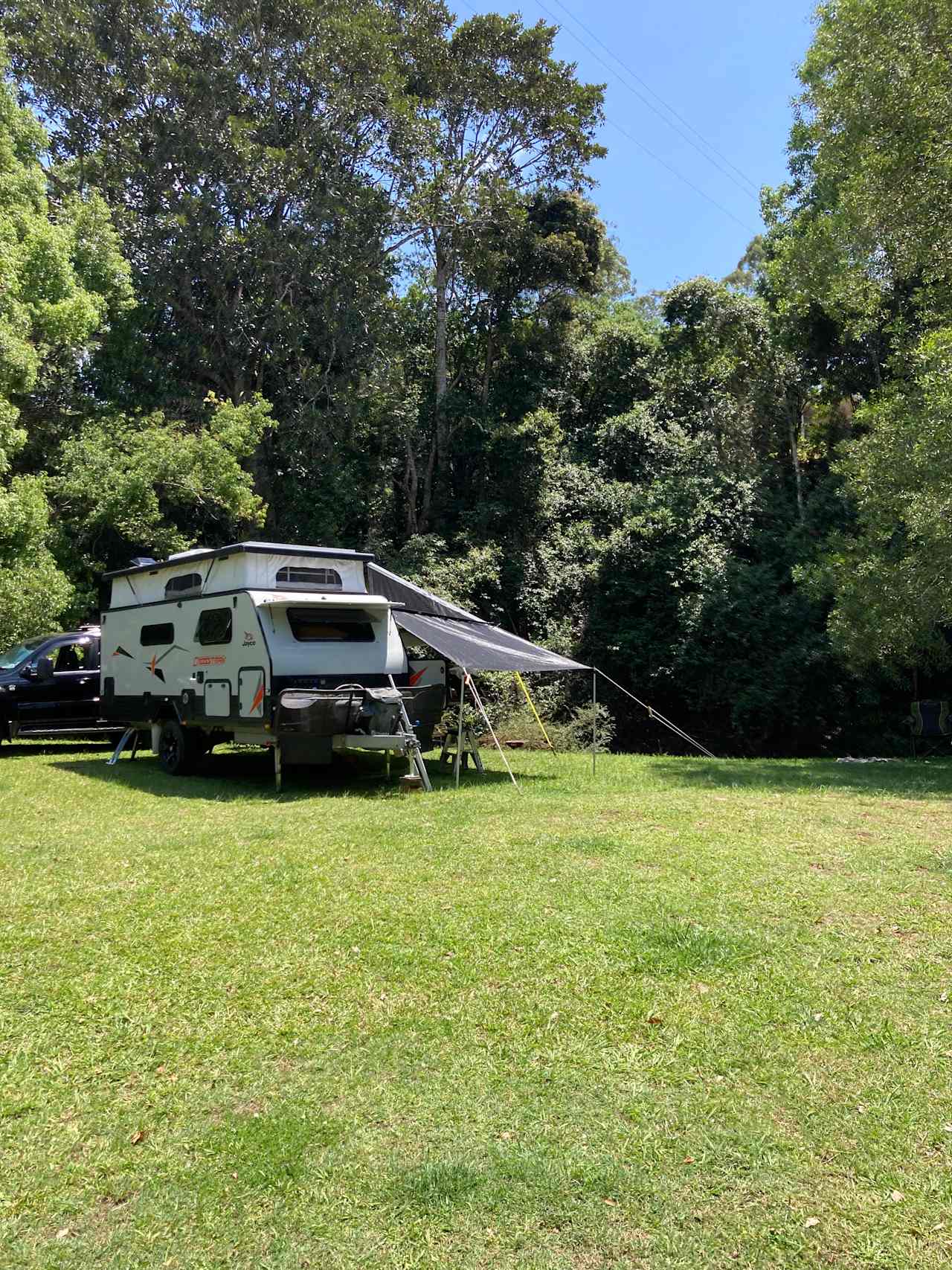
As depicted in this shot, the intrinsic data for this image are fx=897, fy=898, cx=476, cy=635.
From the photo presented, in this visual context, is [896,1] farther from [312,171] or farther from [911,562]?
[312,171]

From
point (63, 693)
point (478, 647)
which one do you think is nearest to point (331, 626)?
point (478, 647)

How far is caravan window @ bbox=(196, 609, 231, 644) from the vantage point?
35.5 feet

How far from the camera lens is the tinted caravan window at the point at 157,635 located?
1203cm

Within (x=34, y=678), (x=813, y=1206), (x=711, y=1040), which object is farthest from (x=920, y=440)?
(x=34, y=678)

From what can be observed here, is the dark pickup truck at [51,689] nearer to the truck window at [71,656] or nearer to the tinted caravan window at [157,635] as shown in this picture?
the truck window at [71,656]

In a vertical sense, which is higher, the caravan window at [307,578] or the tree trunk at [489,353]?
the tree trunk at [489,353]

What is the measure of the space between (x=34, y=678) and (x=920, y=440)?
14193 millimetres

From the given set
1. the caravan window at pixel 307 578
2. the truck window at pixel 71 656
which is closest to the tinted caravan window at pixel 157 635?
the caravan window at pixel 307 578

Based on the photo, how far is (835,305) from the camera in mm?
19406

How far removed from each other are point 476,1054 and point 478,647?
750 centimetres

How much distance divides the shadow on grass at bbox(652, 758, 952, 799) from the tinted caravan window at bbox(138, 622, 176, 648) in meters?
6.81

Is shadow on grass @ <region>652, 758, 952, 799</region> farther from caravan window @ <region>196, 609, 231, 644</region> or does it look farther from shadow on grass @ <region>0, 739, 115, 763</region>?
shadow on grass @ <region>0, 739, 115, 763</region>

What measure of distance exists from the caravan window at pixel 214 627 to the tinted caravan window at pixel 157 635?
81 cm

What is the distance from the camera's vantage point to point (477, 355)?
83.1ft
